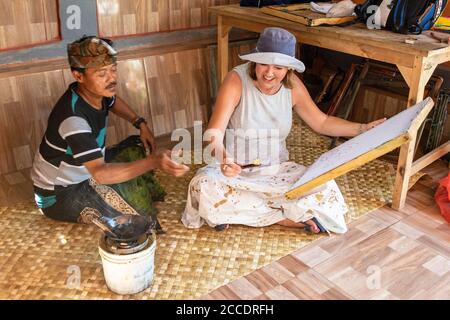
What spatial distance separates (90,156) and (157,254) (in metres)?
0.55

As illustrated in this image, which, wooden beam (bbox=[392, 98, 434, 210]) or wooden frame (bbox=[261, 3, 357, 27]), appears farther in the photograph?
wooden frame (bbox=[261, 3, 357, 27])

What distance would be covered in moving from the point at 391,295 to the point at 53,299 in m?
1.35

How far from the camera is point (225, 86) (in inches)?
94.9

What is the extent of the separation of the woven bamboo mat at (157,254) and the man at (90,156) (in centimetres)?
12

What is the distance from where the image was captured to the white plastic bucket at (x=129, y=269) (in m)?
1.91

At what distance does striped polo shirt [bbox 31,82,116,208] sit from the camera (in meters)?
2.06

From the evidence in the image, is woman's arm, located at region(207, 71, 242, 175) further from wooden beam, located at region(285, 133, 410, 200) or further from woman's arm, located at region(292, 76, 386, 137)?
wooden beam, located at region(285, 133, 410, 200)

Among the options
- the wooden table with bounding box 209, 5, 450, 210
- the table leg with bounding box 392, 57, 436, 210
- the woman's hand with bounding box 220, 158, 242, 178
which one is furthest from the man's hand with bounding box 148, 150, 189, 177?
the wooden table with bounding box 209, 5, 450, 210

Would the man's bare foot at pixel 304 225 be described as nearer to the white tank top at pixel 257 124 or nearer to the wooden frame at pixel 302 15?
the white tank top at pixel 257 124

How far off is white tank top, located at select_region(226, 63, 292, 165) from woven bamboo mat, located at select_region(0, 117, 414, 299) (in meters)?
A: 0.38

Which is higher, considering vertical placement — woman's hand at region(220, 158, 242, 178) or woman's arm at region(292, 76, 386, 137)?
woman's arm at region(292, 76, 386, 137)

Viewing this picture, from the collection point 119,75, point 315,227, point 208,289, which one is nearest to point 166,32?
point 119,75

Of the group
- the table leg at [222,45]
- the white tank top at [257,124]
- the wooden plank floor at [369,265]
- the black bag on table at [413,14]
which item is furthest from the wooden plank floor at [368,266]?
the table leg at [222,45]
